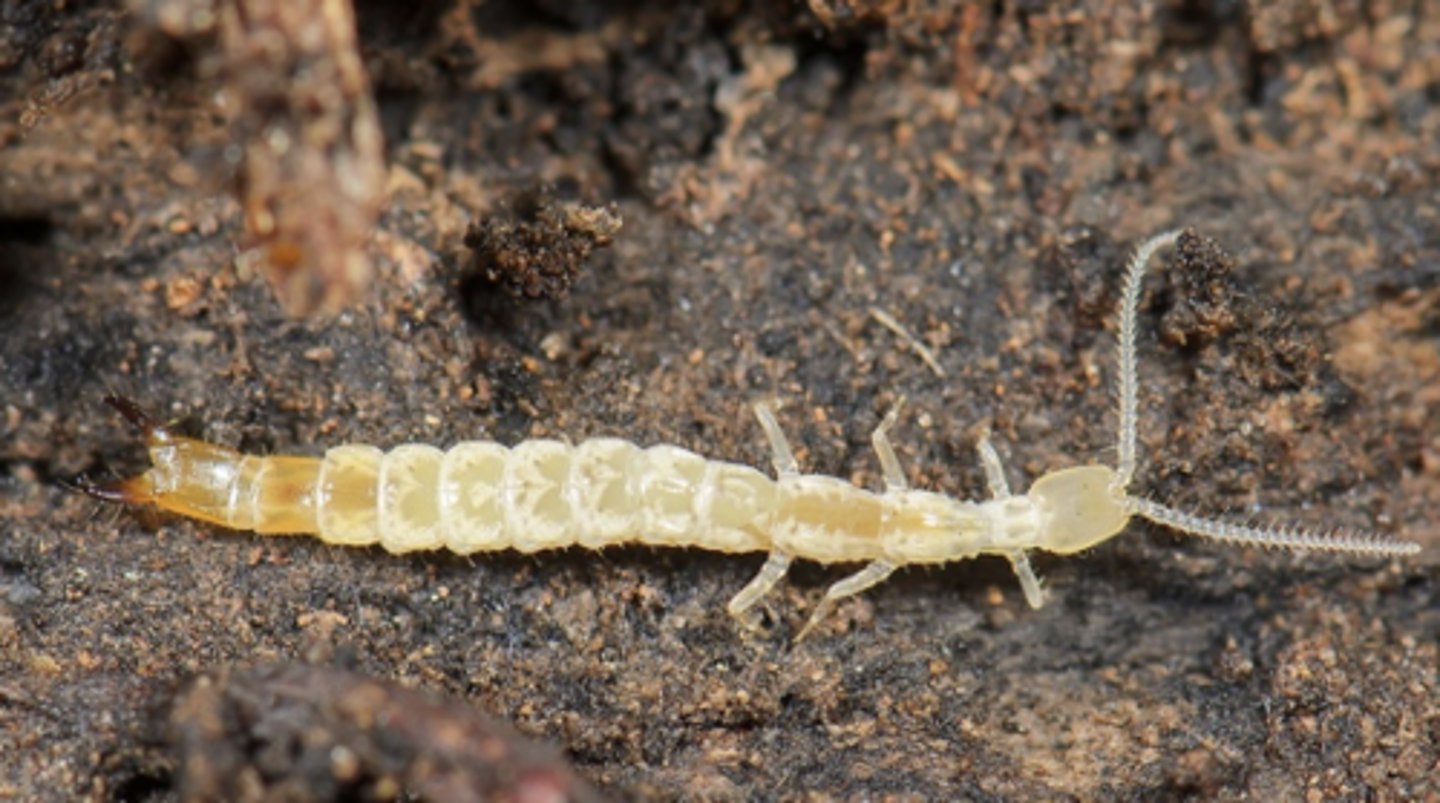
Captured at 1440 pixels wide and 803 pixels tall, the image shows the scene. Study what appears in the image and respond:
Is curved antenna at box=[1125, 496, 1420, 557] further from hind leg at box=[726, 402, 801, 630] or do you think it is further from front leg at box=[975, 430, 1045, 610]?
hind leg at box=[726, 402, 801, 630]

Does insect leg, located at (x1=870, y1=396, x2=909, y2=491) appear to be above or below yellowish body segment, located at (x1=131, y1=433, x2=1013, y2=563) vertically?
above

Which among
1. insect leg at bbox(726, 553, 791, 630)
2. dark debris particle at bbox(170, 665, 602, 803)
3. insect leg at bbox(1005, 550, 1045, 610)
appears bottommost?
insect leg at bbox(726, 553, 791, 630)

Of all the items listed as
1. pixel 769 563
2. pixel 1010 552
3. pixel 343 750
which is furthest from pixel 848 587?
pixel 343 750

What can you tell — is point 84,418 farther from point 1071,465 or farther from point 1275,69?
point 1275,69

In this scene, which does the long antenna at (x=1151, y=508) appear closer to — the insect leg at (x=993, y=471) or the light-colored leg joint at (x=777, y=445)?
the insect leg at (x=993, y=471)

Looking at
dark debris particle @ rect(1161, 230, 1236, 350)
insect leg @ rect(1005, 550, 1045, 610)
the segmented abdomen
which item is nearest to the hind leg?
the segmented abdomen

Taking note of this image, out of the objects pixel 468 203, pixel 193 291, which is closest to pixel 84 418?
pixel 193 291
